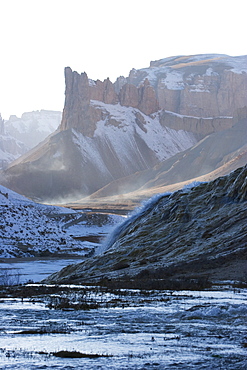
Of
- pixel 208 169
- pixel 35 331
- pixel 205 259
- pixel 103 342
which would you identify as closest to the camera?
pixel 103 342

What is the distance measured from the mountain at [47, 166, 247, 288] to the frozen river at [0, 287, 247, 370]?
4.95 meters

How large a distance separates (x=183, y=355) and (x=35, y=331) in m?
3.56

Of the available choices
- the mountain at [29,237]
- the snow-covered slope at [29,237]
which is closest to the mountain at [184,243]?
the mountain at [29,237]

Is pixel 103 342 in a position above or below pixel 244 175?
below

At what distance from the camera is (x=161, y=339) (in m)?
11.6

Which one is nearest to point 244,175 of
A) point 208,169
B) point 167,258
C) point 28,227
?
point 167,258

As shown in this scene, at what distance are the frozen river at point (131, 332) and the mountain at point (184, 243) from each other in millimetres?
4949

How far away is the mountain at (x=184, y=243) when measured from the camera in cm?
2459

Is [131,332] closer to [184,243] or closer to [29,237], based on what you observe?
[184,243]

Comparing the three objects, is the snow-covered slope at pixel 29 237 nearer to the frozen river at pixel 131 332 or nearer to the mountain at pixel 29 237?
the mountain at pixel 29 237

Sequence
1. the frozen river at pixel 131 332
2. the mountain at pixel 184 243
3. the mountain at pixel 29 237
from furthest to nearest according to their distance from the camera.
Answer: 1. the mountain at pixel 29 237
2. the mountain at pixel 184 243
3. the frozen river at pixel 131 332

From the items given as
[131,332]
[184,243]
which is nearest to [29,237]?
[184,243]

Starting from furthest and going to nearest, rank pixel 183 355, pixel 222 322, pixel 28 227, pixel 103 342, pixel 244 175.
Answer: pixel 28 227 → pixel 244 175 → pixel 222 322 → pixel 103 342 → pixel 183 355

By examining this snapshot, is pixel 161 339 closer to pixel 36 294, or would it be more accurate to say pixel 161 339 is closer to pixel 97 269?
pixel 36 294
